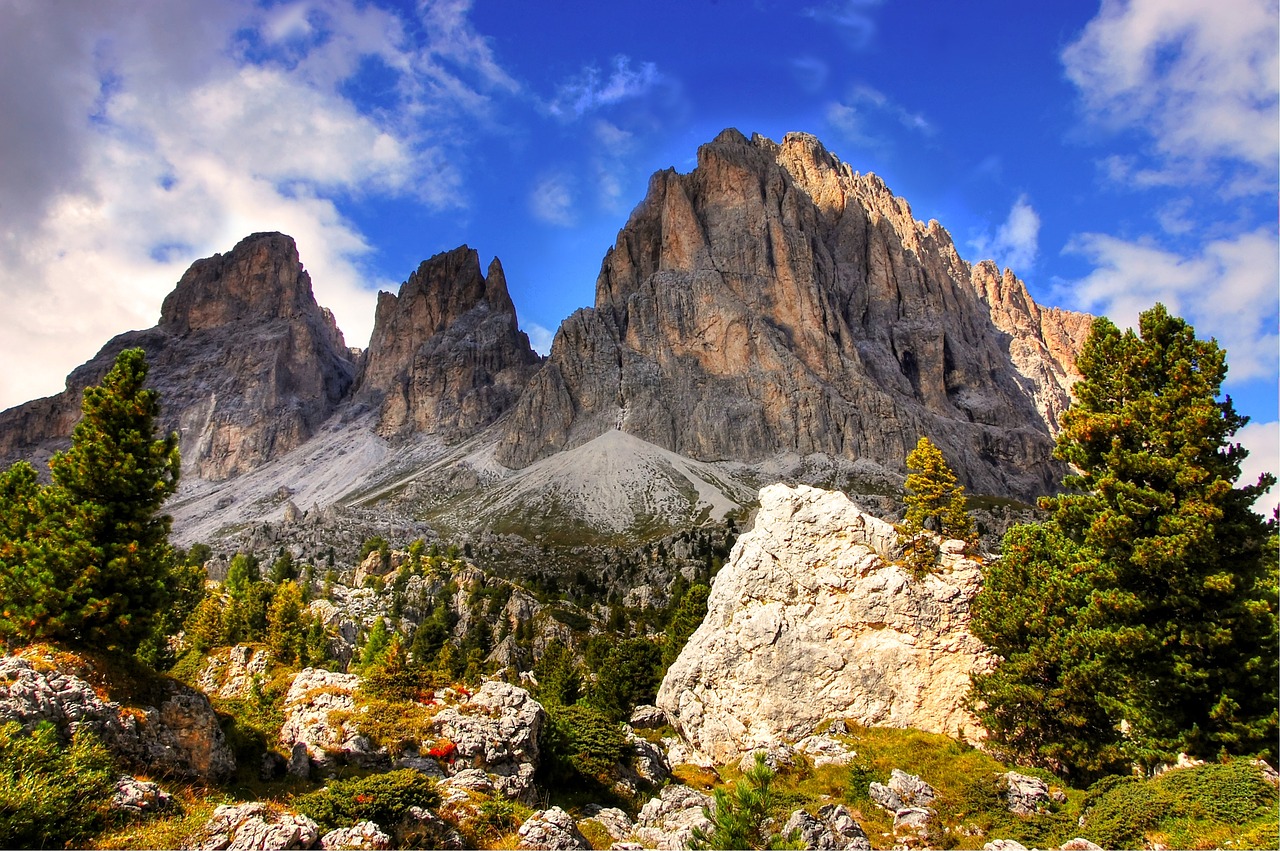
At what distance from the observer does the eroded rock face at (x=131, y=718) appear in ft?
63.1

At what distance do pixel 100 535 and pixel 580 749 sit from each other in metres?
21.4

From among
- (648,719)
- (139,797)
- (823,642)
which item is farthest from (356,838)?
(648,719)

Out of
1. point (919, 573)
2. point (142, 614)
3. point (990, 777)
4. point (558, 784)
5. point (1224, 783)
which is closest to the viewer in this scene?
point (1224, 783)

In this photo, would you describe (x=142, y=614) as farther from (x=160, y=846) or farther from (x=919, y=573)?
(x=919, y=573)

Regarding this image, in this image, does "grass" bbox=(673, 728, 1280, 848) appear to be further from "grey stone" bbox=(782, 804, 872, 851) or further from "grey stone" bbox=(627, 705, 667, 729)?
"grey stone" bbox=(627, 705, 667, 729)

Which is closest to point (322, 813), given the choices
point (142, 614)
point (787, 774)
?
point (142, 614)

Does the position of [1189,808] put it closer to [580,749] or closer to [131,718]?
[580,749]

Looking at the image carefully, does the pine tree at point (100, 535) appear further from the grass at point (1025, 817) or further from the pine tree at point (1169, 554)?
the pine tree at point (1169, 554)

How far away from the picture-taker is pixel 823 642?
39375mm

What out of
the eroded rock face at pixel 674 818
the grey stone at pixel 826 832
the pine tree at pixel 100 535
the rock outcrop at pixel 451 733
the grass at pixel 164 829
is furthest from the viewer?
the rock outcrop at pixel 451 733

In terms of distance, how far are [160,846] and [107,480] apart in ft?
43.7

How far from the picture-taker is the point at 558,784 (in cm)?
3195

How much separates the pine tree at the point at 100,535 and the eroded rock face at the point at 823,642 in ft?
92.8

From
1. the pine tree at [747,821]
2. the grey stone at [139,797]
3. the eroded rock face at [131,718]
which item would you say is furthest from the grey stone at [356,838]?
the pine tree at [747,821]
